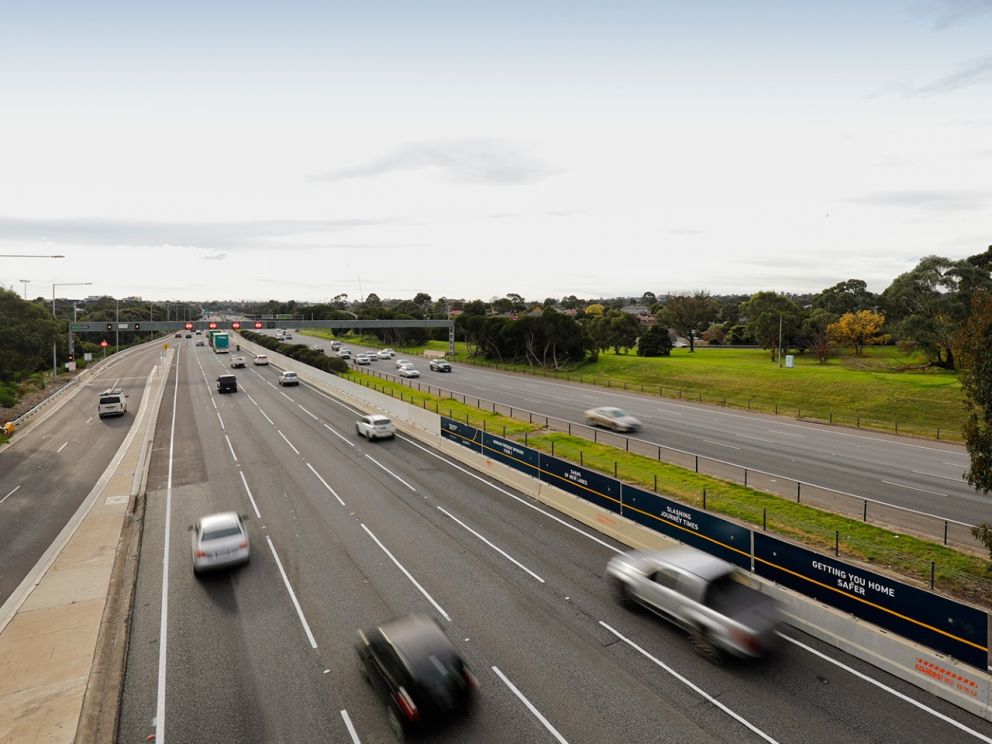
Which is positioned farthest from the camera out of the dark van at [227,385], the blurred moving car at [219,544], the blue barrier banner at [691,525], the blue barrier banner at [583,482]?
the dark van at [227,385]

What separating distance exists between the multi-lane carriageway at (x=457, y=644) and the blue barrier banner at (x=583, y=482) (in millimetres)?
1280

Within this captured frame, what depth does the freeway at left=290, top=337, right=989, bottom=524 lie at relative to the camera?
2173 centimetres

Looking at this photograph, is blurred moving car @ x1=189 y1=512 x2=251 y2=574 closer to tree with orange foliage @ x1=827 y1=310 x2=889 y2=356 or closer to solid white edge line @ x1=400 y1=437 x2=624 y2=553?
solid white edge line @ x1=400 y1=437 x2=624 y2=553

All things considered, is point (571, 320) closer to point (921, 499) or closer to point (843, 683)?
point (921, 499)

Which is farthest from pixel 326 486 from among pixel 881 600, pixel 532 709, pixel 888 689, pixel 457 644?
pixel 888 689

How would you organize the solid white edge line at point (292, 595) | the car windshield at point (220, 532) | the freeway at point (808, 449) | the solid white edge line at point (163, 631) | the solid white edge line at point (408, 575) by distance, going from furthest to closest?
the freeway at point (808, 449), the car windshield at point (220, 532), the solid white edge line at point (408, 575), the solid white edge line at point (292, 595), the solid white edge line at point (163, 631)

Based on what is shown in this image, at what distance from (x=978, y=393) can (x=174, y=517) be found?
23.8 meters

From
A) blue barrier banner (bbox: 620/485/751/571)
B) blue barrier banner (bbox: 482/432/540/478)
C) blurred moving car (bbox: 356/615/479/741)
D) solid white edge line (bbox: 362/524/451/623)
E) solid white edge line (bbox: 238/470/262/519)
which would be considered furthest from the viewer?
blue barrier banner (bbox: 482/432/540/478)

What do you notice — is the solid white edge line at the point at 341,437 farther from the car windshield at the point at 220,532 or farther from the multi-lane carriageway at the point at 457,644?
the car windshield at the point at 220,532

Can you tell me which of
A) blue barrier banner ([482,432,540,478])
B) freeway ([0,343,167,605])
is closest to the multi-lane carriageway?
blue barrier banner ([482,432,540,478])

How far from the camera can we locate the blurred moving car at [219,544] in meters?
14.6

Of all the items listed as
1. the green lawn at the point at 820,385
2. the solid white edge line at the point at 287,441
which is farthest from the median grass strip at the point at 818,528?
the green lawn at the point at 820,385

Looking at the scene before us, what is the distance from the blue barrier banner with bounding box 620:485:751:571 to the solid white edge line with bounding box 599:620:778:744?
4124 millimetres

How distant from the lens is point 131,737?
909 centimetres
